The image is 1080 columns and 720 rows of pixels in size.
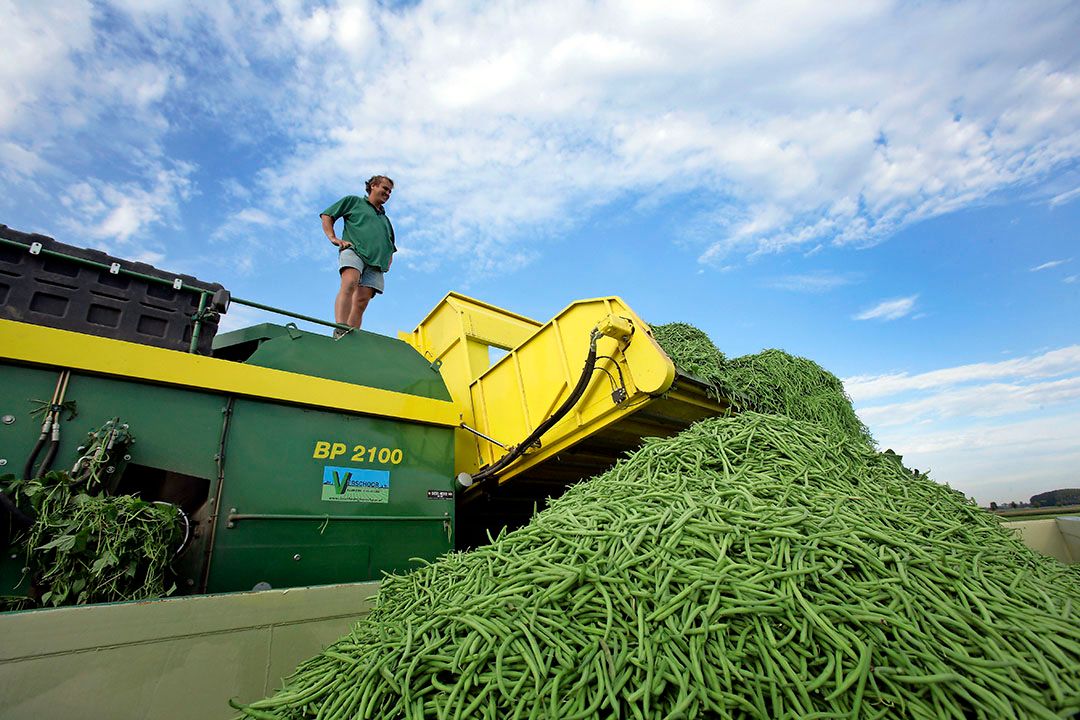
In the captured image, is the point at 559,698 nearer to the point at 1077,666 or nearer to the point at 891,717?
the point at 891,717

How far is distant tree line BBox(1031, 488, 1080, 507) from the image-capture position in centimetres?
640

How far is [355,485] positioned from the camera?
136 inches

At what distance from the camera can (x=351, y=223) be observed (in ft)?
15.3

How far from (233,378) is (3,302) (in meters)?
1.07

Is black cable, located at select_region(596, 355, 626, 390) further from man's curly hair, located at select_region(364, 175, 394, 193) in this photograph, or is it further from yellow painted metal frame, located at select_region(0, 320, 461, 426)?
man's curly hair, located at select_region(364, 175, 394, 193)

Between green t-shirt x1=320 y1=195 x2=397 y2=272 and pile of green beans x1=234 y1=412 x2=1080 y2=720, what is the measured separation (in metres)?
3.31

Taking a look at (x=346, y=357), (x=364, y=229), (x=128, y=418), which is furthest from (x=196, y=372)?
(x=364, y=229)

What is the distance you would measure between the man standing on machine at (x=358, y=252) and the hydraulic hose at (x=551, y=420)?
1.76 m

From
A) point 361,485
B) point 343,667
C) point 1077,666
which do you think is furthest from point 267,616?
point 1077,666

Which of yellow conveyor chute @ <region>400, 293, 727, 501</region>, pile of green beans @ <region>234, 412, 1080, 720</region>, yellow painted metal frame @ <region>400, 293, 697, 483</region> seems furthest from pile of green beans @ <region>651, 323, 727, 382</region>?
pile of green beans @ <region>234, 412, 1080, 720</region>

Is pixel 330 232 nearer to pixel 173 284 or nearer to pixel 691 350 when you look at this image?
pixel 173 284

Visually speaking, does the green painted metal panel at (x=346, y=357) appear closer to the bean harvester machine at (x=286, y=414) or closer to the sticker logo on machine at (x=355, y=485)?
the bean harvester machine at (x=286, y=414)

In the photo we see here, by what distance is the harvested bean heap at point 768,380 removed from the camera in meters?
3.37

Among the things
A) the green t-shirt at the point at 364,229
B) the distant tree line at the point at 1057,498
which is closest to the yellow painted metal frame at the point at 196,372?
the green t-shirt at the point at 364,229
